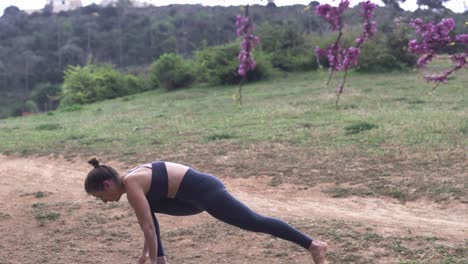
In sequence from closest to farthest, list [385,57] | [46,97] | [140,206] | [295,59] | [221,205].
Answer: [140,206], [221,205], [385,57], [295,59], [46,97]

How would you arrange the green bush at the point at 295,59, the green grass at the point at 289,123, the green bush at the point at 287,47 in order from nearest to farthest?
the green grass at the point at 289,123
the green bush at the point at 295,59
the green bush at the point at 287,47

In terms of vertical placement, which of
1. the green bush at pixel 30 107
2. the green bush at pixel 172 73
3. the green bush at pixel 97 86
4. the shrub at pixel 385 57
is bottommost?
the green bush at pixel 30 107

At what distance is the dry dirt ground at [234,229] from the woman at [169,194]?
82 cm

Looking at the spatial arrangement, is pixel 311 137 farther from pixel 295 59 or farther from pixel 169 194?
pixel 295 59

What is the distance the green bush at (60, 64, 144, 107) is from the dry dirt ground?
2117 centimetres

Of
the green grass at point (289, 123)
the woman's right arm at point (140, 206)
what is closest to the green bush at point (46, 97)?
the green grass at point (289, 123)

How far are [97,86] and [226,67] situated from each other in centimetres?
743

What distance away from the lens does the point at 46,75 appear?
139 feet

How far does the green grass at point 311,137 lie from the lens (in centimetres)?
780

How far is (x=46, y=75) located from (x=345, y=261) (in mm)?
40293

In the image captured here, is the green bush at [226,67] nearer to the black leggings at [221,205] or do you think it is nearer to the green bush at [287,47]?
the green bush at [287,47]

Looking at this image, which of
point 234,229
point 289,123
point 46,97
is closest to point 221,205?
→ point 234,229

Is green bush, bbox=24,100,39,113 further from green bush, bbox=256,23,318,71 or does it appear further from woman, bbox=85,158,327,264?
woman, bbox=85,158,327,264

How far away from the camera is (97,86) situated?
2866 cm
